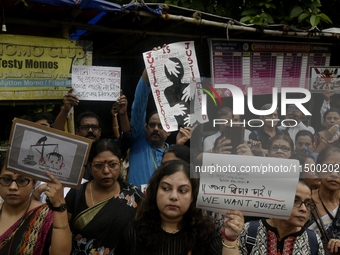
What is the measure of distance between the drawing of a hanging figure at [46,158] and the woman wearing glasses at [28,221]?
0.07 metres

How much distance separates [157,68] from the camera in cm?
366

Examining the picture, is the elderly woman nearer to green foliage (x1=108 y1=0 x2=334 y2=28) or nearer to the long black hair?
the long black hair

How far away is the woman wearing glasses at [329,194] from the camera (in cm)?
265

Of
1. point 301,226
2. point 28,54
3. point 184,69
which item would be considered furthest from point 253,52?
point 301,226

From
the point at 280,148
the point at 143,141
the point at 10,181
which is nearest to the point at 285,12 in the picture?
the point at 143,141

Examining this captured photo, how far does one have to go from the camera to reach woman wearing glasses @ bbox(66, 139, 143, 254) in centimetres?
269

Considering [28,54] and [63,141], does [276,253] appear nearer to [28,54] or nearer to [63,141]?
[63,141]

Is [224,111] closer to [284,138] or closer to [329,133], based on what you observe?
[284,138]

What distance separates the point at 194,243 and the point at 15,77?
2174 millimetres

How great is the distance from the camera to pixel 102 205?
2.77m

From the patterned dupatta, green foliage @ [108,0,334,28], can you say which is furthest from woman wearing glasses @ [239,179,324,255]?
green foliage @ [108,0,334,28]

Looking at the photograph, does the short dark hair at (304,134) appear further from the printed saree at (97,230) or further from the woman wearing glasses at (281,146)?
the printed saree at (97,230)

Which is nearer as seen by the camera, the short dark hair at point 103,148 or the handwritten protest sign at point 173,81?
the short dark hair at point 103,148

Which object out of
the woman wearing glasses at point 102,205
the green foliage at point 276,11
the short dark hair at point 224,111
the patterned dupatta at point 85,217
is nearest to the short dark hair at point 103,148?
the woman wearing glasses at point 102,205
